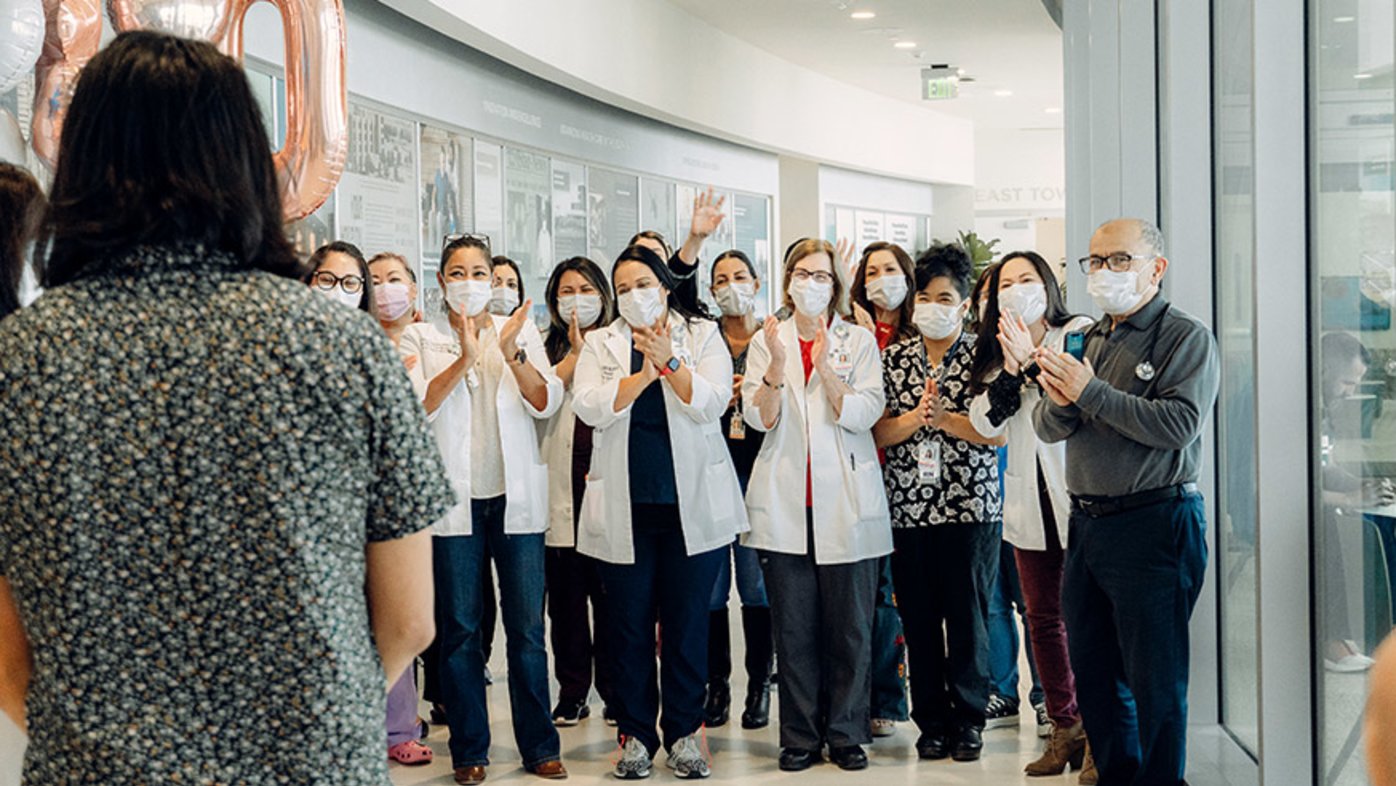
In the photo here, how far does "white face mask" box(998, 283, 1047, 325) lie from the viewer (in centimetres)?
494

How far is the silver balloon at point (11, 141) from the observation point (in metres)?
3.40

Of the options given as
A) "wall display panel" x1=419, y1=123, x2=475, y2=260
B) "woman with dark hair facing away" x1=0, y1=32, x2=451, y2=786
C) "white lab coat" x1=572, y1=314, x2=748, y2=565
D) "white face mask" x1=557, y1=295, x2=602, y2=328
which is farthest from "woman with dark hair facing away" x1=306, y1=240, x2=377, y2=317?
"wall display panel" x1=419, y1=123, x2=475, y2=260

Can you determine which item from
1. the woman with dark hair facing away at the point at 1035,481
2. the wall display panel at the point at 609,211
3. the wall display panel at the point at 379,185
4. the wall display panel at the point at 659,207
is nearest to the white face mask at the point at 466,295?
the woman with dark hair facing away at the point at 1035,481

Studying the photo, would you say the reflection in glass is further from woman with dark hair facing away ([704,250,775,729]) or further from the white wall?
the white wall

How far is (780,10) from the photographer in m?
12.1

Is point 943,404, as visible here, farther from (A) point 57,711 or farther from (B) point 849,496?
(A) point 57,711

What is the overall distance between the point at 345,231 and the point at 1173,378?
15.7 ft

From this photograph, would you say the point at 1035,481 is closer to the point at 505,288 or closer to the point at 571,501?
the point at 571,501

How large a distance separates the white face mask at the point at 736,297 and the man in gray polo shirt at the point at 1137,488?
1708 mm

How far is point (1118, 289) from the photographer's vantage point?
4.13 meters

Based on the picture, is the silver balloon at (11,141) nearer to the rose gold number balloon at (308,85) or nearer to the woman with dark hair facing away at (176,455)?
the rose gold number balloon at (308,85)

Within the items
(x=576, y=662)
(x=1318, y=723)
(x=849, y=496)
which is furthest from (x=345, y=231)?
(x=1318, y=723)

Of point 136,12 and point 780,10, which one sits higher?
point 780,10

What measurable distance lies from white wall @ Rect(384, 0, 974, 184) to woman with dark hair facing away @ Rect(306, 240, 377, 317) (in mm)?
2965
